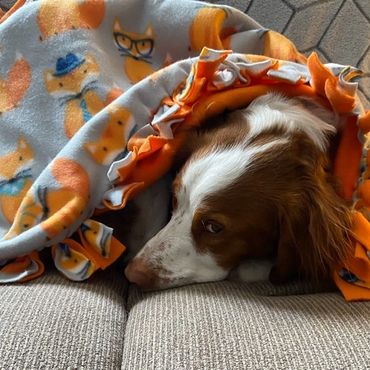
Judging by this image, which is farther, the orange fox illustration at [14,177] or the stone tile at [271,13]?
the stone tile at [271,13]

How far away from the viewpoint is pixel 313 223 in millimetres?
1255

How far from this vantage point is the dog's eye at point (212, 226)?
1260mm

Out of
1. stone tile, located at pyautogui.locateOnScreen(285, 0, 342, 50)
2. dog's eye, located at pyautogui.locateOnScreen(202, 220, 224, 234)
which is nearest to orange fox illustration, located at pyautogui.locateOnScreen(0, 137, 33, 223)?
dog's eye, located at pyautogui.locateOnScreen(202, 220, 224, 234)

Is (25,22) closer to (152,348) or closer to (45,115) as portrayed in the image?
(45,115)

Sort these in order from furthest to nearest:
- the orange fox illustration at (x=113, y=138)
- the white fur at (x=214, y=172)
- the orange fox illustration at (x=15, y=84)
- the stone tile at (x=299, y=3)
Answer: the stone tile at (x=299, y=3) < the orange fox illustration at (x=15, y=84) < the orange fox illustration at (x=113, y=138) < the white fur at (x=214, y=172)

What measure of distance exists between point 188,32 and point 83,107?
0.35 metres

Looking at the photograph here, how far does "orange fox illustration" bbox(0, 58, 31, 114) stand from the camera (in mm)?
1491

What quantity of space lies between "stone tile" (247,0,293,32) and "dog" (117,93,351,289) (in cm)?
55

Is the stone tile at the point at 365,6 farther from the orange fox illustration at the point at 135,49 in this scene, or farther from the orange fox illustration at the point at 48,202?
the orange fox illustration at the point at 48,202

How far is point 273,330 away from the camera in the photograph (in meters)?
1.04

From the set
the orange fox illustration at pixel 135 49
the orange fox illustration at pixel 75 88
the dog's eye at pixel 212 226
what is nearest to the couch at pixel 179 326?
the dog's eye at pixel 212 226

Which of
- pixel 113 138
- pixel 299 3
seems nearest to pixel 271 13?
pixel 299 3

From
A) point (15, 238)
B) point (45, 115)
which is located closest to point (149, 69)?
point (45, 115)

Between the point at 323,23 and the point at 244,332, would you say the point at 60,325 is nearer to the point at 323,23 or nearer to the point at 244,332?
the point at 244,332
